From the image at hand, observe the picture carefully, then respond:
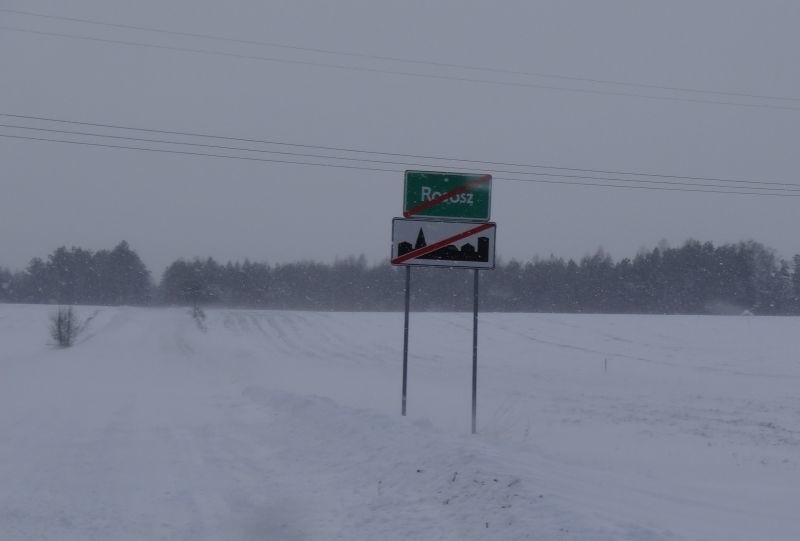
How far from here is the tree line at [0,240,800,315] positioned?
81750 mm

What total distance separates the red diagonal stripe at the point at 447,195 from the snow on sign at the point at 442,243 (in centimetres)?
20

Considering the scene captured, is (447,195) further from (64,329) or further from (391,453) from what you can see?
(64,329)

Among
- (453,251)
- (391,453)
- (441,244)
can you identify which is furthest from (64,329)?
(391,453)

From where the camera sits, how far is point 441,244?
42.0ft

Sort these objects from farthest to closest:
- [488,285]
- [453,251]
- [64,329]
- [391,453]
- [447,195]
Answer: [488,285]
[64,329]
[447,195]
[453,251]
[391,453]

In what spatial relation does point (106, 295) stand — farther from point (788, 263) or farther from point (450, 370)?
point (788, 263)

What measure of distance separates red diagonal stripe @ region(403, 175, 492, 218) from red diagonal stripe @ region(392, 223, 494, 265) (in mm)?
594

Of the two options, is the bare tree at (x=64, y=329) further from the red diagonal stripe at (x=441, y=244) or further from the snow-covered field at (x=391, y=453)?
the red diagonal stripe at (x=441, y=244)

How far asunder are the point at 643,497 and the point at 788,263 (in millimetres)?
95597

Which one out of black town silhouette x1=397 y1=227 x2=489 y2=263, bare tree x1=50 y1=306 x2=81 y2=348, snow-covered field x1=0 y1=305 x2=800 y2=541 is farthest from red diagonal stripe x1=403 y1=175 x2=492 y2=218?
bare tree x1=50 y1=306 x2=81 y2=348

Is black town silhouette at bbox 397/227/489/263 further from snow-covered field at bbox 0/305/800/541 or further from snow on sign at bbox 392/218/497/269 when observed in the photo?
snow-covered field at bbox 0/305/800/541

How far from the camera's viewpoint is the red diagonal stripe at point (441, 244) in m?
12.8

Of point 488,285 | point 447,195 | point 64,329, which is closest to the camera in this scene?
point 447,195

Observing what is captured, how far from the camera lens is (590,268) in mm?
92312
